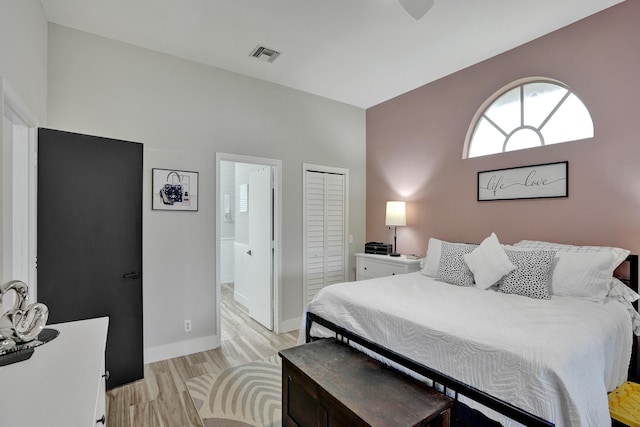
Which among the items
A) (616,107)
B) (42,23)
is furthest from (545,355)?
(42,23)

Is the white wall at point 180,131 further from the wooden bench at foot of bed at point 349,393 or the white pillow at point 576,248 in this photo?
the white pillow at point 576,248

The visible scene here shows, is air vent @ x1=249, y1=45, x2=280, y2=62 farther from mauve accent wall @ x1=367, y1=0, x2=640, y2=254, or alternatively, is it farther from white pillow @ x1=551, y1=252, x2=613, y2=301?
white pillow @ x1=551, y1=252, x2=613, y2=301

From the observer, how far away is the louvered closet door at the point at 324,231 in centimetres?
405

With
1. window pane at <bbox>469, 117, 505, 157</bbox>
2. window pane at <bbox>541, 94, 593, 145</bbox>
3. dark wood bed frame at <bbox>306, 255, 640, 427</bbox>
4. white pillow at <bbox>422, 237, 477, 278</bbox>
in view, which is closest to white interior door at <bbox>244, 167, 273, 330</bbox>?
dark wood bed frame at <bbox>306, 255, 640, 427</bbox>

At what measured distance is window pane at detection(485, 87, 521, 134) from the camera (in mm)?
3115

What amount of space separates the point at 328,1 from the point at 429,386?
8.67ft

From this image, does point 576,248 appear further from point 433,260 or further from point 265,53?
point 265,53

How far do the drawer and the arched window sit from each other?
1.50 m

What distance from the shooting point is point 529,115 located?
3.02 m

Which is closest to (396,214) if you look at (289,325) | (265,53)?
(289,325)

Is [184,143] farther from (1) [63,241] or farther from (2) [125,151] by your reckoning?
(1) [63,241]

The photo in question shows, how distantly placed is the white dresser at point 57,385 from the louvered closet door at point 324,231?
9.21 feet

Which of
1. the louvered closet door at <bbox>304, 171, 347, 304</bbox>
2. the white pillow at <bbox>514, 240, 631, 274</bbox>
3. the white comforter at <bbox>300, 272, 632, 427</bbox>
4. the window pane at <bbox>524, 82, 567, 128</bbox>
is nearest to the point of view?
the white comforter at <bbox>300, 272, 632, 427</bbox>

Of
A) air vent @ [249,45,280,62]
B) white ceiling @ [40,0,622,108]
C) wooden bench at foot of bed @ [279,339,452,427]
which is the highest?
white ceiling @ [40,0,622,108]
